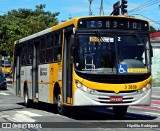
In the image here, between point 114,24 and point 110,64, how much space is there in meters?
1.32

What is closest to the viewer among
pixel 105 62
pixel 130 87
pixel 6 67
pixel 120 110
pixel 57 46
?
pixel 105 62

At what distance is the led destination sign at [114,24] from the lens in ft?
45.5

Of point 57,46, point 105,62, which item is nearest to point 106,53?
point 105,62

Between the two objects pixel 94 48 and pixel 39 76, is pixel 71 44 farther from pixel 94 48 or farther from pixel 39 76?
pixel 39 76

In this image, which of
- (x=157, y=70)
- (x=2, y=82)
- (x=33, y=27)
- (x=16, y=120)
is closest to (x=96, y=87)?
(x=16, y=120)

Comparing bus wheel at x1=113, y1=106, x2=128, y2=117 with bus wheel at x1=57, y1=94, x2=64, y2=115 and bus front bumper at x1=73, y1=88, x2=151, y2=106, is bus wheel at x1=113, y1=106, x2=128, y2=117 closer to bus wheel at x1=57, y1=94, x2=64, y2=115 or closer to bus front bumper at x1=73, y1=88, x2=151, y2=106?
bus front bumper at x1=73, y1=88, x2=151, y2=106

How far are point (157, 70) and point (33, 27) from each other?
21.9 m

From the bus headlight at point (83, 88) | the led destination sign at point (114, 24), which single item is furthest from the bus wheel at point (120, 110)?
the led destination sign at point (114, 24)

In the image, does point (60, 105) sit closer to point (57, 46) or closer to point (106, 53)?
point (57, 46)

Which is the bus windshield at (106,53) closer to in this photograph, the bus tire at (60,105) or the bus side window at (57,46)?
the bus side window at (57,46)

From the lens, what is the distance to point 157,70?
48.1 m

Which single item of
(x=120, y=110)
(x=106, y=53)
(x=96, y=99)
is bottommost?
(x=120, y=110)

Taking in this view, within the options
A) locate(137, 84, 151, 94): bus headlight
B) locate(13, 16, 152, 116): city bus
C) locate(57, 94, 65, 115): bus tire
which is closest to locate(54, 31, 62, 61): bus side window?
locate(13, 16, 152, 116): city bus

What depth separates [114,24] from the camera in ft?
46.1
